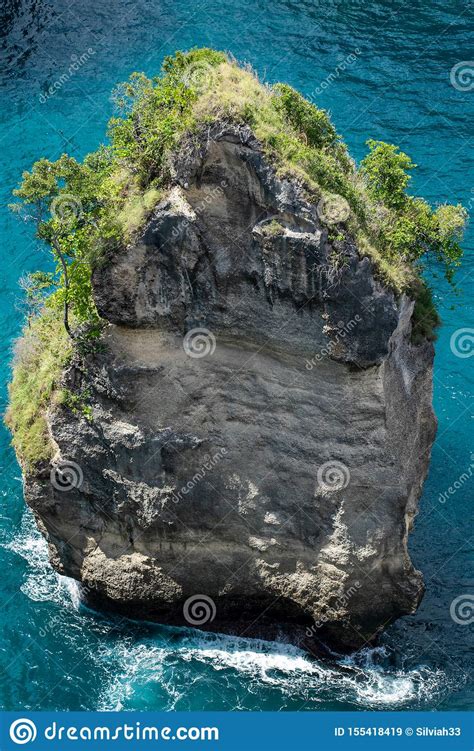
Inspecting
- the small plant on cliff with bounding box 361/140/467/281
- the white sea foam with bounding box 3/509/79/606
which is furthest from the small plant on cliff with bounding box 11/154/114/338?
the white sea foam with bounding box 3/509/79/606

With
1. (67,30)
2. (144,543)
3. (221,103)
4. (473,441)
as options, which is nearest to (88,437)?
(144,543)

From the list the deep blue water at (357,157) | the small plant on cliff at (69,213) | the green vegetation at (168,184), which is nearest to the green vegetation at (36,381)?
the green vegetation at (168,184)

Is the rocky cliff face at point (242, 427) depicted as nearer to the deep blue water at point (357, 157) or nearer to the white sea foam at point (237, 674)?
the white sea foam at point (237, 674)

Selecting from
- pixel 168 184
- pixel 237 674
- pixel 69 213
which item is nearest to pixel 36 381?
pixel 69 213

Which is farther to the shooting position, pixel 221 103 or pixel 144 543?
pixel 144 543

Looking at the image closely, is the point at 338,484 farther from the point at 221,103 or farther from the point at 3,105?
the point at 3,105

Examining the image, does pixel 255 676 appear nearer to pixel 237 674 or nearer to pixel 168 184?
pixel 237 674
